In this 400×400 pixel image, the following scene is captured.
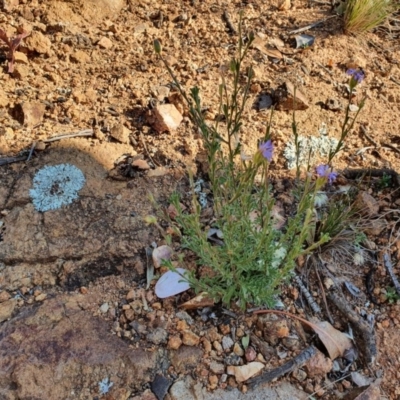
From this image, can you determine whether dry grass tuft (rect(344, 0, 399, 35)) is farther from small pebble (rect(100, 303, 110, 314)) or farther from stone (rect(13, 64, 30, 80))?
small pebble (rect(100, 303, 110, 314))

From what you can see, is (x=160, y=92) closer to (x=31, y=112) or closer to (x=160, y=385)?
(x=31, y=112)

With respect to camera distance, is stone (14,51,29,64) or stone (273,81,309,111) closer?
stone (273,81,309,111)

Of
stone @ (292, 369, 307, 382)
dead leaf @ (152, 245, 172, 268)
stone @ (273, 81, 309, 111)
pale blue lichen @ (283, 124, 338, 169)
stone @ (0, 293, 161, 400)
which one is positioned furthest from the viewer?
stone @ (273, 81, 309, 111)

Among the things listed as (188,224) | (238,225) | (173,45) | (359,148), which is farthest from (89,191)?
(359,148)

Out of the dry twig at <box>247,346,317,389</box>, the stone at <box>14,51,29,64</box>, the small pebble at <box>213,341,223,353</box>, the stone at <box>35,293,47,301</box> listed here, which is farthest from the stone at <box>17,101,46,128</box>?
the dry twig at <box>247,346,317,389</box>

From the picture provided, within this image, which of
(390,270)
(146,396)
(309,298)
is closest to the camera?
(146,396)

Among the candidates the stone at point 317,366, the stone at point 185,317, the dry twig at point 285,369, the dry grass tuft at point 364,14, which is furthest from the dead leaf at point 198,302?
the dry grass tuft at point 364,14

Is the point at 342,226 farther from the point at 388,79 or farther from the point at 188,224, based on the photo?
the point at 388,79

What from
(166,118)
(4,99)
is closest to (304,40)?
(166,118)
